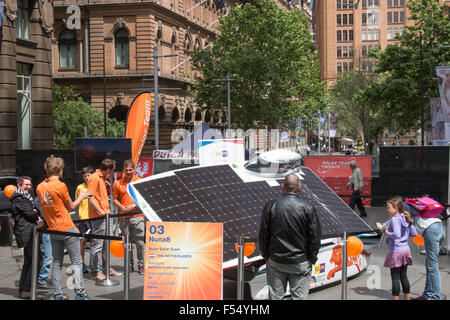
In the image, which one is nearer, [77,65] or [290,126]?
[77,65]

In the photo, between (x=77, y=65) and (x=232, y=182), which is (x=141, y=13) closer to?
(x=77, y=65)

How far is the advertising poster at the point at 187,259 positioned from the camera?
672 centimetres

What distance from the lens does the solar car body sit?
7730mm

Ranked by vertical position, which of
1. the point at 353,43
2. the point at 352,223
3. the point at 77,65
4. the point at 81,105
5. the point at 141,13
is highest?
the point at 353,43

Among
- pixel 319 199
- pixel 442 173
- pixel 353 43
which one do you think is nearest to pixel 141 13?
pixel 442 173

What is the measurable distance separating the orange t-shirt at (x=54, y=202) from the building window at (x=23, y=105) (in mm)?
18286

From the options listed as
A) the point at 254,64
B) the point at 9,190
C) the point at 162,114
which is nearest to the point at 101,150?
the point at 9,190

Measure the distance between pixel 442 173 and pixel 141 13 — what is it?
36.2 metres

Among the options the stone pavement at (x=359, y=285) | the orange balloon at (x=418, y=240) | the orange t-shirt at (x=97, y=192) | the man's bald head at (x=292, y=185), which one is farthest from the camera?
the orange t-shirt at (x=97, y=192)

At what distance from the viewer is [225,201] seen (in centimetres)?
834

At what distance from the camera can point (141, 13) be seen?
49281 millimetres

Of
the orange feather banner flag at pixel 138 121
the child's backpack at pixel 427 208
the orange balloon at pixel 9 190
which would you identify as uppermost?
the orange feather banner flag at pixel 138 121

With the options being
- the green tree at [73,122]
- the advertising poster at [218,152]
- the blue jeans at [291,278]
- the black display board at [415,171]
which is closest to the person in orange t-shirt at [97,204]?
the blue jeans at [291,278]

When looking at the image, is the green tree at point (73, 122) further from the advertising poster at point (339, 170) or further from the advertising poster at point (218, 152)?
the advertising poster at point (218, 152)
